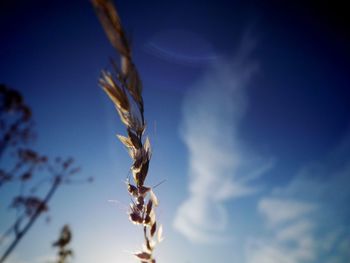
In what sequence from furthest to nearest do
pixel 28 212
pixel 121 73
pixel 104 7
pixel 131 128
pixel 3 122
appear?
pixel 28 212
pixel 3 122
pixel 131 128
pixel 121 73
pixel 104 7

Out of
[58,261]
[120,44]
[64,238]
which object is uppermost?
[64,238]

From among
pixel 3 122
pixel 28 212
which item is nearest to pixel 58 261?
pixel 28 212

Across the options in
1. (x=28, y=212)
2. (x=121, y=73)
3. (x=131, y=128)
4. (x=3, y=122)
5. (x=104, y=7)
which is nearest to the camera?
(x=104, y=7)

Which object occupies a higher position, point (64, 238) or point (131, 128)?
point (64, 238)

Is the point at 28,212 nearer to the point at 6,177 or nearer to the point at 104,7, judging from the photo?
the point at 6,177

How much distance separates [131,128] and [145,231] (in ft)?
0.93

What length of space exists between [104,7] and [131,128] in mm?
323

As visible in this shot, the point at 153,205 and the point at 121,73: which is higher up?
the point at 121,73

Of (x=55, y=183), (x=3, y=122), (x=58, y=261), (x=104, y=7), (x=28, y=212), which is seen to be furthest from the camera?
(x=58, y=261)

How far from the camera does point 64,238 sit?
72.2ft

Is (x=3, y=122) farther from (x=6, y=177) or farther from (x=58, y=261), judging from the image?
(x=58, y=261)

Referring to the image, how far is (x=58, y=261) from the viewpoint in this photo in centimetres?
2183

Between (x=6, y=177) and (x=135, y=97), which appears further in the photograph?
(x=6, y=177)

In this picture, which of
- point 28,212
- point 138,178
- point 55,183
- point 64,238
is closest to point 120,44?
point 138,178
